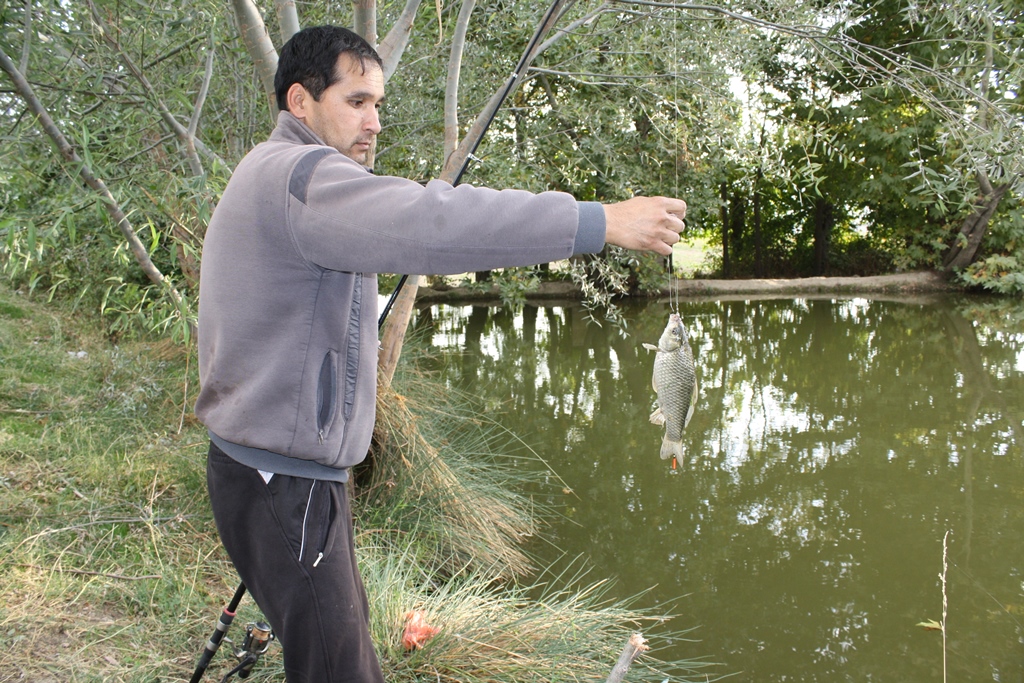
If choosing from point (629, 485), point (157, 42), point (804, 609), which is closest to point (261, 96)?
point (157, 42)

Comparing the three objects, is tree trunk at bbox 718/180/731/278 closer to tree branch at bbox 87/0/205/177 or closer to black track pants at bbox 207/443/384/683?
tree branch at bbox 87/0/205/177

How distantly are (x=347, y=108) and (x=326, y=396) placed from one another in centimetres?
59

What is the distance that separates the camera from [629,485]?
5840 mm

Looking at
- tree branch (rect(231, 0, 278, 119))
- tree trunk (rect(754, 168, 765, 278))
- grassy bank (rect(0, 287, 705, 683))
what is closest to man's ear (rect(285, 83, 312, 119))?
tree branch (rect(231, 0, 278, 119))

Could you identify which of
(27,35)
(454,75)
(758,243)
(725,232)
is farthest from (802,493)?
(758,243)

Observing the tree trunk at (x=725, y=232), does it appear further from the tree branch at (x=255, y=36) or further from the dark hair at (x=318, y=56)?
the dark hair at (x=318, y=56)

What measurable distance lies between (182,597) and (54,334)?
5.13m

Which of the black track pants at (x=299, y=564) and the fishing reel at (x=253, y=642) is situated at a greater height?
the black track pants at (x=299, y=564)

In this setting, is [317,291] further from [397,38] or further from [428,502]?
[428,502]

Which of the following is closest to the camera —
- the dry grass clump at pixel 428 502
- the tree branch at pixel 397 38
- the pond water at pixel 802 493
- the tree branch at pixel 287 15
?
the tree branch at pixel 287 15

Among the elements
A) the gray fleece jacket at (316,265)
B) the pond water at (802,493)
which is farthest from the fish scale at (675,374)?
the pond water at (802,493)

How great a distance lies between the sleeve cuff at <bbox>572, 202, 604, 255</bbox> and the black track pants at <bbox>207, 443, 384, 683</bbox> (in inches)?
28.8

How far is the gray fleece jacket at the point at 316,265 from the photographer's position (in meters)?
1.40

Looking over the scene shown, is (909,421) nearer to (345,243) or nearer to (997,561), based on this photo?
(997,561)
